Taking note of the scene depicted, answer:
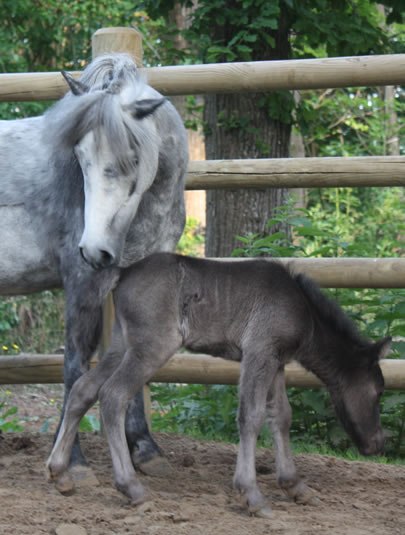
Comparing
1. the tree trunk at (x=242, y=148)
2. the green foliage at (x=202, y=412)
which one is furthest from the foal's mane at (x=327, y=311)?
the tree trunk at (x=242, y=148)

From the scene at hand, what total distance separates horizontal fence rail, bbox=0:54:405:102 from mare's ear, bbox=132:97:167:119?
3.74 feet

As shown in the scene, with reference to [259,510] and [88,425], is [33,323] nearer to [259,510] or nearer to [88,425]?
[88,425]

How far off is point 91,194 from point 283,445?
1407 millimetres

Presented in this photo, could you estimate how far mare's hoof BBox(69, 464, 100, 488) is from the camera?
3562mm

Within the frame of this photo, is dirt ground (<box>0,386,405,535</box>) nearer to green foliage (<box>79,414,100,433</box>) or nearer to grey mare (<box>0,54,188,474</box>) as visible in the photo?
grey mare (<box>0,54,188,474</box>)

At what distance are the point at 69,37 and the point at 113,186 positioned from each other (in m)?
11.5

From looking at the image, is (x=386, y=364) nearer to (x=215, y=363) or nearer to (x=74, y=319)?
(x=215, y=363)

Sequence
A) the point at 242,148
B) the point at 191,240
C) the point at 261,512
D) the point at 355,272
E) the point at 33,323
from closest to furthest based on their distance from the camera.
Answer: the point at 261,512 → the point at 355,272 → the point at 242,148 → the point at 33,323 → the point at 191,240

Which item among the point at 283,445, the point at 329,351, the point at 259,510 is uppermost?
the point at 329,351

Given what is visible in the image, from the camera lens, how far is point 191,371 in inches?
179

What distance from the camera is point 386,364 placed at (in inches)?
169

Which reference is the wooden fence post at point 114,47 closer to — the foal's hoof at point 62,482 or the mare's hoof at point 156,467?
the mare's hoof at point 156,467

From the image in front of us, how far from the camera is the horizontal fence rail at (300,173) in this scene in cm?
456

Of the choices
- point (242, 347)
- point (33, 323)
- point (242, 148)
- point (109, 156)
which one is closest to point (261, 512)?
point (242, 347)
